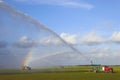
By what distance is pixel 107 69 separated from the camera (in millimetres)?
117750

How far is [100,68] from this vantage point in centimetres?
12069

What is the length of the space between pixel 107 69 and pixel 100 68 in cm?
386
